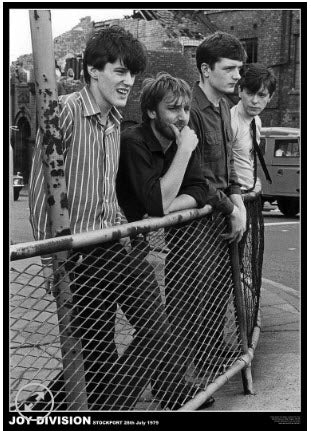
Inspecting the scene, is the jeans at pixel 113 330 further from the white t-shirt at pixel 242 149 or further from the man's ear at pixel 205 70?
the white t-shirt at pixel 242 149

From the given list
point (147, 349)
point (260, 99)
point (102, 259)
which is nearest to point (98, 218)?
point (102, 259)

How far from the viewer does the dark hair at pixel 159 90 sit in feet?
10.7

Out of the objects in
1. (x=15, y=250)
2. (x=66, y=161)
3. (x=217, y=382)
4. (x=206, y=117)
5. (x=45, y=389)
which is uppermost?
(x=206, y=117)

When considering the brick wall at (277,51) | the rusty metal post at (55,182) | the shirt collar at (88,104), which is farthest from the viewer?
the brick wall at (277,51)

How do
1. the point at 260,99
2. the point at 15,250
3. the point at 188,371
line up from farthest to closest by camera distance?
1. the point at 260,99
2. the point at 188,371
3. the point at 15,250

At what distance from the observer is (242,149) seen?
4832mm

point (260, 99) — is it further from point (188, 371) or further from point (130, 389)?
point (130, 389)

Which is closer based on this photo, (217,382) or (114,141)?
(114,141)

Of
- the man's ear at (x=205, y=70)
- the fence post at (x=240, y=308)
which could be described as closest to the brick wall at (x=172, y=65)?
the man's ear at (x=205, y=70)

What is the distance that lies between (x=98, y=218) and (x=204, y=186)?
26.2 inches

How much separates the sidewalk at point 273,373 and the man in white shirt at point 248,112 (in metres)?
1.05

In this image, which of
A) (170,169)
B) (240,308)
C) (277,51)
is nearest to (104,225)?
(170,169)

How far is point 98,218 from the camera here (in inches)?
116

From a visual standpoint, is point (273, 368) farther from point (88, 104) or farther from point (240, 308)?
point (88, 104)
